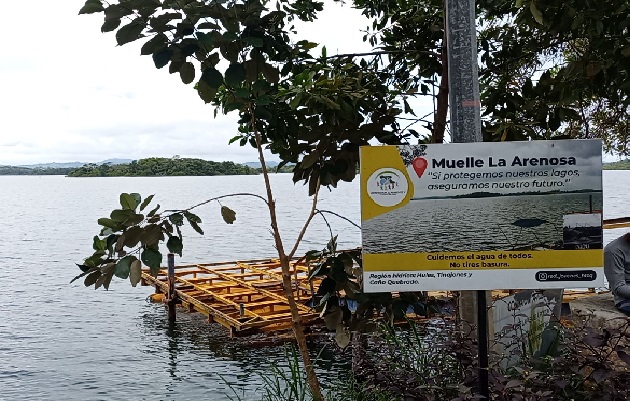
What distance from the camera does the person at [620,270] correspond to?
18.0 feet

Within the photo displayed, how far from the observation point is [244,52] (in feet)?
12.0

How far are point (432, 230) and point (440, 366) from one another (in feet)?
3.61

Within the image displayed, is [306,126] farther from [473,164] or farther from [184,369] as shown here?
[184,369]

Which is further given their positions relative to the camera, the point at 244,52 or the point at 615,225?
the point at 615,225

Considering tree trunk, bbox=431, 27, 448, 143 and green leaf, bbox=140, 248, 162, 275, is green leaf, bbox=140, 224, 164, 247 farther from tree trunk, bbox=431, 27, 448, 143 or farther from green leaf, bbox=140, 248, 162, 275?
tree trunk, bbox=431, 27, 448, 143

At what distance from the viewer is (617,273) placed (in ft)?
18.1

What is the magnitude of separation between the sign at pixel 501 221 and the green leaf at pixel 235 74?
0.89 m

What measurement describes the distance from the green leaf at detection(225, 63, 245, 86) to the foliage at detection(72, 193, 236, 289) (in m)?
0.68

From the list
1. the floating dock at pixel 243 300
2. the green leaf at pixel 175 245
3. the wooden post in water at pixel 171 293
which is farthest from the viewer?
the wooden post in water at pixel 171 293

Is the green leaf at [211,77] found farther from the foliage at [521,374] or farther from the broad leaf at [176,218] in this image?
the foliage at [521,374]

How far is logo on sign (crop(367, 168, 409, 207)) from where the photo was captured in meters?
3.29

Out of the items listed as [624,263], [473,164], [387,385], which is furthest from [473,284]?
[624,263]

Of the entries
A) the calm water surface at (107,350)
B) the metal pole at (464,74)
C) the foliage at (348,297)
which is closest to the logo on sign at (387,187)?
the metal pole at (464,74)

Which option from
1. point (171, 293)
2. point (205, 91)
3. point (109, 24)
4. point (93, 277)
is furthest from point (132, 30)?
point (171, 293)
